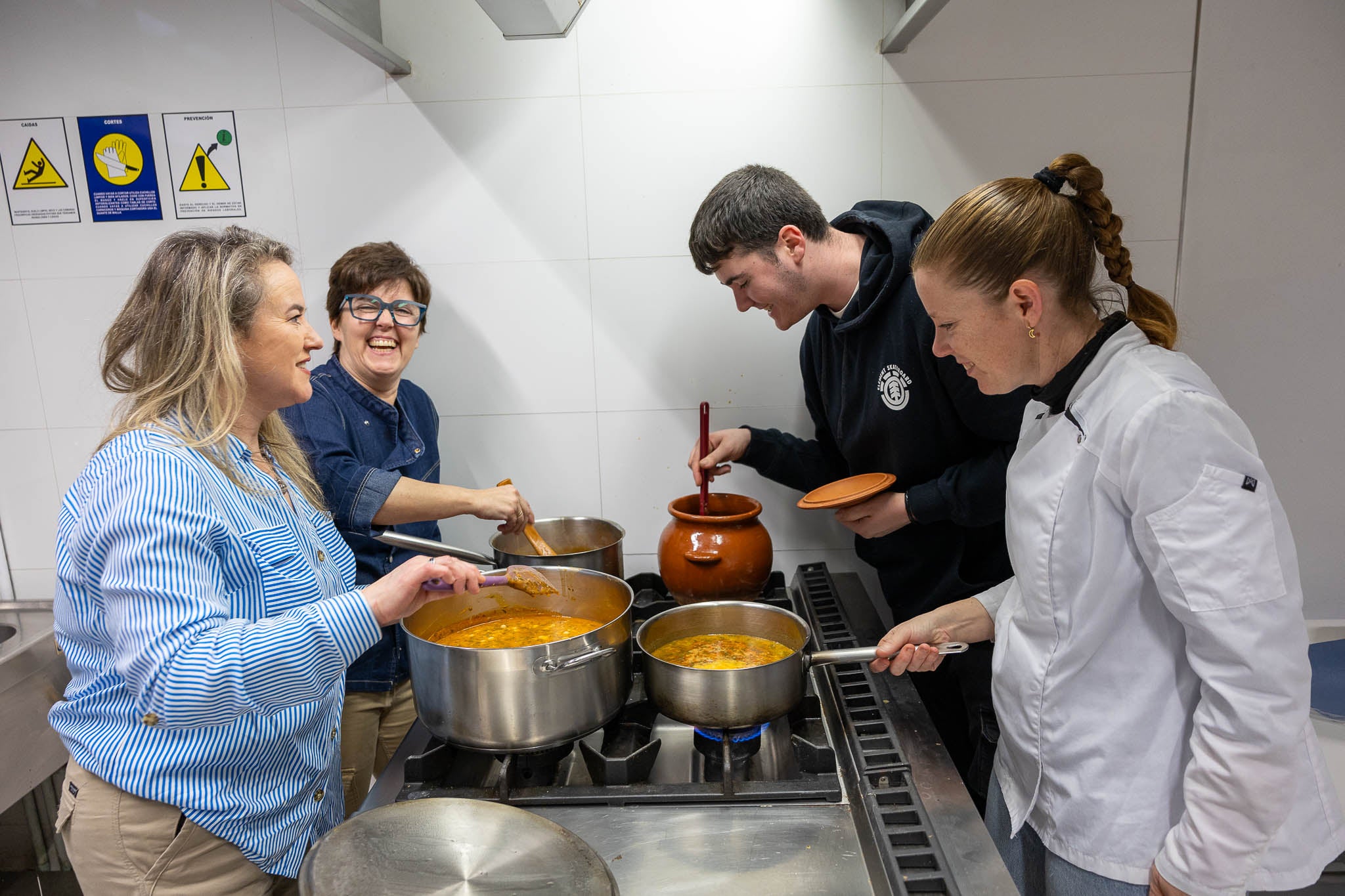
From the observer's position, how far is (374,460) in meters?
1.72

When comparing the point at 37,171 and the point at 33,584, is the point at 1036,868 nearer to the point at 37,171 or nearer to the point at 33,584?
the point at 33,584

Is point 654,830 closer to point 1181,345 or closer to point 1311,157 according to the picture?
point 1181,345

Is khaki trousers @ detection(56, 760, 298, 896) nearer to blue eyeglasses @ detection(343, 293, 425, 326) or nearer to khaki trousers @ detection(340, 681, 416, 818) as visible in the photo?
khaki trousers @ detection(340, 681, 416, 818)

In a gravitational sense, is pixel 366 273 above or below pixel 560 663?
above

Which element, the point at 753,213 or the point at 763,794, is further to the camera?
the point at 753,213

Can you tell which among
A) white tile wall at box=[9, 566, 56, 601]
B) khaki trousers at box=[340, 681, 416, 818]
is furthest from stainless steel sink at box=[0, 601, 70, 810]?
khaki trousers at box=[340, 681, 416, 818]

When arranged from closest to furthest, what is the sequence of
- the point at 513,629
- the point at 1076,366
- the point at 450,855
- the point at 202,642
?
1. the point at 450,855
2. the point at 202,642
3. the point at 1076,366
4. the point at 513,629

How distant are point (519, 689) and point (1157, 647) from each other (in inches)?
32.2

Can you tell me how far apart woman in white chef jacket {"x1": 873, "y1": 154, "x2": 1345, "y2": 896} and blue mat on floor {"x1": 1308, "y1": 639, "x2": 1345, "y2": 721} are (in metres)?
0.88

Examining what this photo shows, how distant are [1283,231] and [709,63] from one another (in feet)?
4.63

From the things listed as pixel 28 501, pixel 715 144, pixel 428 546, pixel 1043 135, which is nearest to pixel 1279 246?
pixel 1043 135

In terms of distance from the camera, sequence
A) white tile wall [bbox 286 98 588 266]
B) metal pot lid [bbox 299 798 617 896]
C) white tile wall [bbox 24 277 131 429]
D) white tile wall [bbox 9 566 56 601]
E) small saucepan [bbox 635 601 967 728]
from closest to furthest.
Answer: metal pot lid [bbox 299 798 617 896], small saucepan [bbox 635 601 967 728], white tile wall [bbox 286 98 588 266], white tile wall [bbox 24 277 131 429], white tile wall [bbox 9 566 56 601]

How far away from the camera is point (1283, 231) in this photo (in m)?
1.91

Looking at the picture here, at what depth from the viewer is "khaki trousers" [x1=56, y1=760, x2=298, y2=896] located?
3.53 ft
